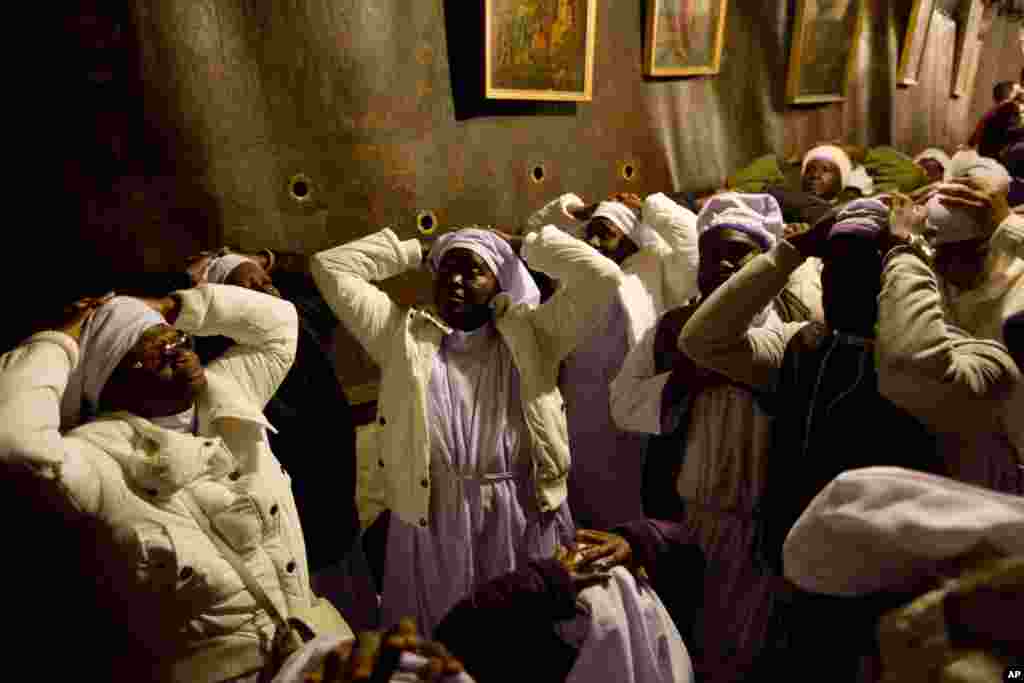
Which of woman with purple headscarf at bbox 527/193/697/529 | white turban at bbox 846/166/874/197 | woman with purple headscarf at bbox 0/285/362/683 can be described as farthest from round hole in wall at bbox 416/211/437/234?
white turban at bbox 846/166/874/197

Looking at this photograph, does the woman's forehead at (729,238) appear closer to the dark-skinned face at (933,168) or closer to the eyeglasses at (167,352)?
the eyeglasses at (167,352)

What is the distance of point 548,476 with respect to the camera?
220 cm

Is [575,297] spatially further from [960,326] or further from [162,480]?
[162,480]

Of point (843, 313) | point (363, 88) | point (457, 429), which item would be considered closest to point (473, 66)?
point (363, 88)

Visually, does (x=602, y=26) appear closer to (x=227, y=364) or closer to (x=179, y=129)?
(x=179, y=129)

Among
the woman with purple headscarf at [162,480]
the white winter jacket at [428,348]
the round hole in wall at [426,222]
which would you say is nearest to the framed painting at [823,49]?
the round hole in wall at [426,222]

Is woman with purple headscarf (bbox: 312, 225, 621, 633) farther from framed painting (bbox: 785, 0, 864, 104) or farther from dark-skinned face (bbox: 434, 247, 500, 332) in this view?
framed painting (bbox: 785, 0, 864, 104)

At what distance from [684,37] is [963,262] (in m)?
3.10

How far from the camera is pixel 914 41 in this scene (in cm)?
681

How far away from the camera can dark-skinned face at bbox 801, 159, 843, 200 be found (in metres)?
4.86

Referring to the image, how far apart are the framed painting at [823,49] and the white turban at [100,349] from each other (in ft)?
18.1

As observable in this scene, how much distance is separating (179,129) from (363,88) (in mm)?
919

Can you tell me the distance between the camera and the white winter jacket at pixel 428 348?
7.09ft

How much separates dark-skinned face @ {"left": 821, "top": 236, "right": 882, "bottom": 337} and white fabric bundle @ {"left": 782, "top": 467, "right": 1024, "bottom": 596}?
3.16ft
